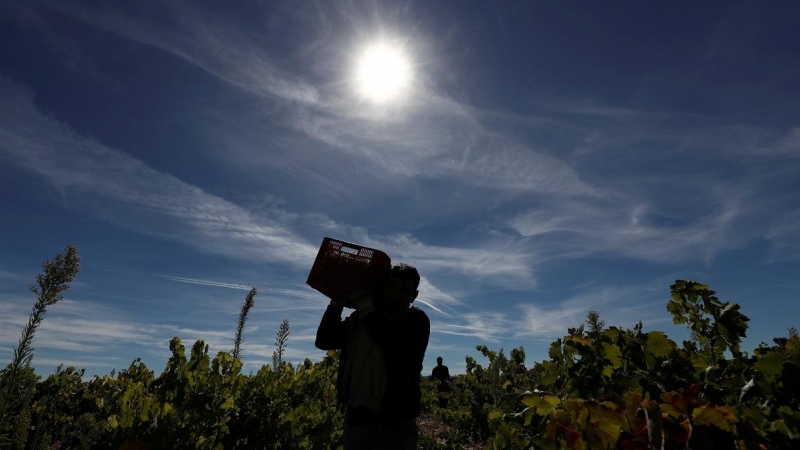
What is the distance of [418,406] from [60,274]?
6286mm

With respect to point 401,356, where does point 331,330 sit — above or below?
above

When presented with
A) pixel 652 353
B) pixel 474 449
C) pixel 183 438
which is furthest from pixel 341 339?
pixel 474 449

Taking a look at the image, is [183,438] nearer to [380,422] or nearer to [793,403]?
[380,422]

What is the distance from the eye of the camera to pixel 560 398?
1.47 m

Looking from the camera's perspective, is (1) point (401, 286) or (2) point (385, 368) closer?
(2) point (385, 368)

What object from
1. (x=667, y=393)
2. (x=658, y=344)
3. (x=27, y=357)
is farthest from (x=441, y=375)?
(x=667, y=393)

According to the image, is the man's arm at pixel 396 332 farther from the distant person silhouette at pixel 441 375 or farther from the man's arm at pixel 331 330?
the distant person silhouette at pixel 441 375

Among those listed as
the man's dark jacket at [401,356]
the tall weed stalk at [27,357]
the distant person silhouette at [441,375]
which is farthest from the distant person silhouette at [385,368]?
the distant person silhouette at [441,375]

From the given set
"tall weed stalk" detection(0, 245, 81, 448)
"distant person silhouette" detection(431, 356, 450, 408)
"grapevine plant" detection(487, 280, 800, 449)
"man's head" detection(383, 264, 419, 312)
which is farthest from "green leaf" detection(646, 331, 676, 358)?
"distant person silhouette" detection(431, 356, 450, 408)

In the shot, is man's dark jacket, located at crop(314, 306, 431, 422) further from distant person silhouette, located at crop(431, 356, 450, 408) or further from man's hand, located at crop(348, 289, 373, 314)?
distant person silhouette, located at crop(431, 356, 450, 408)

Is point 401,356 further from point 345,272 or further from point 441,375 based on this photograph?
point 441,375

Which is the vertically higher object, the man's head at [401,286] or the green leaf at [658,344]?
the man's head at [401,286]

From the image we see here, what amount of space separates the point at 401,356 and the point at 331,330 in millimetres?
601

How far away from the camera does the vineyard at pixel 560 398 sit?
94cm
